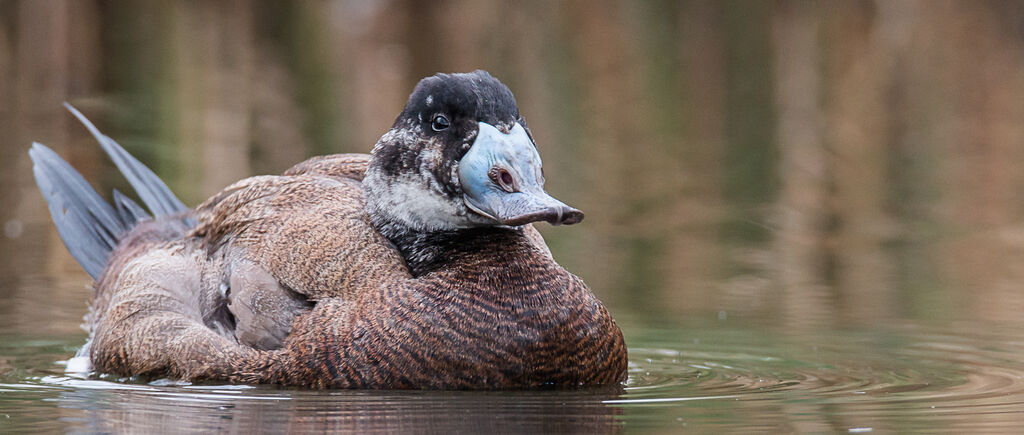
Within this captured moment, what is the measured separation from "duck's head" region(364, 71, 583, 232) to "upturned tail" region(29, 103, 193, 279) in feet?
5.90

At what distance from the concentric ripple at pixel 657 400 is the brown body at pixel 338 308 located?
0.36 feet

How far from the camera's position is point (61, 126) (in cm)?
1535

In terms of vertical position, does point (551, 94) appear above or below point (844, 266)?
above

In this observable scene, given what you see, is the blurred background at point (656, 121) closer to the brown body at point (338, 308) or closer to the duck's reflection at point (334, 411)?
the brown body at point (338, 308)

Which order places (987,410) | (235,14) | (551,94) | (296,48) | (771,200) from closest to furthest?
(987,410) → (771,200) → (551,94) → (296,48) → (235,14)

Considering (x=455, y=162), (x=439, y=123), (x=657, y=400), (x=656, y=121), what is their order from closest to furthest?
(x=657, y=400), (x=455, y=162), (x=439, y=123), (x=656, y=121)

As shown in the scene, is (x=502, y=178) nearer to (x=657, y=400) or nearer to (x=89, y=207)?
(x=657, y=400)

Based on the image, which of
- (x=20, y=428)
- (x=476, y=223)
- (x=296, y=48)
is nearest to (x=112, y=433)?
(x=20, y=428)

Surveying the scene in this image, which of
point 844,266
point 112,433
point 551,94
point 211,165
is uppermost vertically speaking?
point 551,94

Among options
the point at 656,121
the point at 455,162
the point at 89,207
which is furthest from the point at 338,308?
the point at 656,121

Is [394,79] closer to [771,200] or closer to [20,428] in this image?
[771,200]

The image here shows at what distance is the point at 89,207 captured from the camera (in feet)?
25.0

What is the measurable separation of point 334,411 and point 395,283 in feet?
2.69

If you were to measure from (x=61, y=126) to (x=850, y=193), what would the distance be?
311 inches
